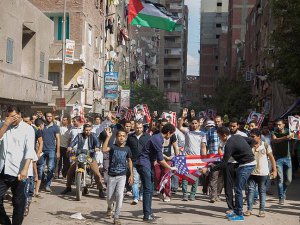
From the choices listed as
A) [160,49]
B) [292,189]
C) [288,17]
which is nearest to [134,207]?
[292,189]

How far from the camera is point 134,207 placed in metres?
11.0

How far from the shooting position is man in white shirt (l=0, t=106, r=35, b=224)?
7.29 meters

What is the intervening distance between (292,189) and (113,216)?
6.72 metres

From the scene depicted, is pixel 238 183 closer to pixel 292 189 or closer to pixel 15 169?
pixel 15 169

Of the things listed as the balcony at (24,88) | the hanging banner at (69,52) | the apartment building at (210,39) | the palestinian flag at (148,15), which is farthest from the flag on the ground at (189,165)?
the apartment building at (210,39)

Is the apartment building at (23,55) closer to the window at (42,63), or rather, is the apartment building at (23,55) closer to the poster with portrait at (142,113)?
the window at (42,63)

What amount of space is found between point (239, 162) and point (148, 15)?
17430mm

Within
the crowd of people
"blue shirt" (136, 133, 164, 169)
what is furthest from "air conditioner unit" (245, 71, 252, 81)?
"blue shirt" (136, 133, 164, 169)

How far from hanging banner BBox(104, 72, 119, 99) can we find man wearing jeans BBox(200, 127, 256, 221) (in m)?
31.0

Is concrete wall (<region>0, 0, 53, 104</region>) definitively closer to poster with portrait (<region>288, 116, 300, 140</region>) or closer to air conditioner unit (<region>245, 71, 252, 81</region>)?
poster with portrait (<region>288, 116, 300, 140</region>)

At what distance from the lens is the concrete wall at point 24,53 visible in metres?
23.2

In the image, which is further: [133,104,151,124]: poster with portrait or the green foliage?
the green foliage

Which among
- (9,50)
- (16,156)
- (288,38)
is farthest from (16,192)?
(9,50)

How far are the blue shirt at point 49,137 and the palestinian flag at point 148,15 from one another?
14.0 m
